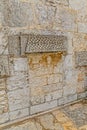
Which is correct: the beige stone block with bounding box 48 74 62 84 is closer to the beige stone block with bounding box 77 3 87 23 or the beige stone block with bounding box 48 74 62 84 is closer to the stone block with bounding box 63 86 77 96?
the stone block with bounding box 63 86 77 96

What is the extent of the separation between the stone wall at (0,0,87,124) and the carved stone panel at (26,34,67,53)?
0.29ft

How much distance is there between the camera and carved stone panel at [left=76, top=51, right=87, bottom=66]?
2.60m

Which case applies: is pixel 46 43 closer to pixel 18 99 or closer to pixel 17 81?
pixel 17 81

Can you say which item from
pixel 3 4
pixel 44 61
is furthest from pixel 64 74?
pixel 3 4

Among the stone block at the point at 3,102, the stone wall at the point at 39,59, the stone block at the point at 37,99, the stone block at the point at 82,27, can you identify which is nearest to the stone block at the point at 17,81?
the stone wall at the point at 39,59

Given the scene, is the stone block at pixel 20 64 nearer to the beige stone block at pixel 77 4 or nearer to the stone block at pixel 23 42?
the stone block at pixel 23 42

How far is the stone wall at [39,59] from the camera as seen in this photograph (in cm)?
189

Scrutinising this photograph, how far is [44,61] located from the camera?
2.23 metres

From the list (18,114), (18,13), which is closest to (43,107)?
(18,114)

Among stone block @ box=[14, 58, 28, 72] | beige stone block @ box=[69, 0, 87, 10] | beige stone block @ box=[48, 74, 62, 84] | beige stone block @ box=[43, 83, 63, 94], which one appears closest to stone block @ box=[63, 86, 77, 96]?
beige stone block @ box=[43, 83, 63, 94]

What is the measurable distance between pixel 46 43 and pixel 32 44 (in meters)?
0.25

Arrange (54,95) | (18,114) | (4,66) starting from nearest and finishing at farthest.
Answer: (4,66), (18,114), (54,95)

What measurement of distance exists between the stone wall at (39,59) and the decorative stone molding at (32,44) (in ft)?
0.05

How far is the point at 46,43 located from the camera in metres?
2.11
